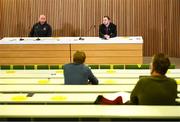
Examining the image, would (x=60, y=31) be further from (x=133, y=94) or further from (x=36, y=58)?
(x=133, y=94)

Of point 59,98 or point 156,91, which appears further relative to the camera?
point 59,98

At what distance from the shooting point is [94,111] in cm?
270

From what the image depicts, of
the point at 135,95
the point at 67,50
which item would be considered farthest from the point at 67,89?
the point at 67,50

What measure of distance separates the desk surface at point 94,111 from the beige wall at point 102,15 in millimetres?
7450

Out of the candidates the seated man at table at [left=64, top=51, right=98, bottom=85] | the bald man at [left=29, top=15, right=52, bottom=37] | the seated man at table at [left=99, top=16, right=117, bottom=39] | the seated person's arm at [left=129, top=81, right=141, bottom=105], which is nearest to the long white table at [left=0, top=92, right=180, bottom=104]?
the seated person's arm at [left=129, top=81, right=141, bottom=105]

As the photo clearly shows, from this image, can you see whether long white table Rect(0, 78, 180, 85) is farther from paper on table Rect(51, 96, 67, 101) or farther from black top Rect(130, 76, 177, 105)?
black top Rect(130, 76, 177, 105)

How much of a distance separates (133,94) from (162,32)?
730cm

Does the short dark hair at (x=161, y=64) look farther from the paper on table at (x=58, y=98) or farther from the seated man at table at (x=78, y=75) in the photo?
the seated man at table at (x=78, y=75)

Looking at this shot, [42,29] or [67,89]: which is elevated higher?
[42,29]

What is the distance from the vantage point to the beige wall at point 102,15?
999cm

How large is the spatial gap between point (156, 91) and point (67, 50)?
491 centimetres

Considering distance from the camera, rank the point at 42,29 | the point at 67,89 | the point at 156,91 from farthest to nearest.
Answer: the point at 42,29 < the point at 67,89 < the point at 156,91

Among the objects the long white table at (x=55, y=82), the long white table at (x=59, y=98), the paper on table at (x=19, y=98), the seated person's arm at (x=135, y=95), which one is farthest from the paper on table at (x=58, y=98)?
the long white table at (x=55, y=82)

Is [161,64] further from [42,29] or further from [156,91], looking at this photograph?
[42,29]
